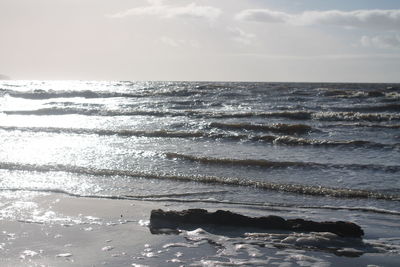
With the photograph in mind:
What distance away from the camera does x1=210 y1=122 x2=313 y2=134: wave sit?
1908 cm

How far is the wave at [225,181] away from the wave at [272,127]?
9.11 metres

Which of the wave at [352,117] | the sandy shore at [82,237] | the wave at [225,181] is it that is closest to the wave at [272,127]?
the wave at [352,117]

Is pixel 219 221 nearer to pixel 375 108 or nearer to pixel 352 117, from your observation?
pixel 352 117

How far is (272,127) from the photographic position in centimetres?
1934

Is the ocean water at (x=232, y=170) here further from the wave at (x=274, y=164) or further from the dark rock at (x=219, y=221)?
the dark rock at (x=219, y=221)

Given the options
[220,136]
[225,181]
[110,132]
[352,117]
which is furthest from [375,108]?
[225,181]

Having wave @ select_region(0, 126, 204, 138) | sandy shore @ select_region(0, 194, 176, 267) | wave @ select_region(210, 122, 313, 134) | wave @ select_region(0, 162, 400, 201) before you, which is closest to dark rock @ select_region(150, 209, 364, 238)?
sandy shore @ select_region(0, 194, 176, 267)

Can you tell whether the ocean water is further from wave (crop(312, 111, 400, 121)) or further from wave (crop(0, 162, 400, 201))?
wave (crop(312, 111, 400, 121))

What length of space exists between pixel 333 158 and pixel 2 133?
12.6 m

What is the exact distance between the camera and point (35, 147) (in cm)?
1488

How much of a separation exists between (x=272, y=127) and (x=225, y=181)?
969 cm

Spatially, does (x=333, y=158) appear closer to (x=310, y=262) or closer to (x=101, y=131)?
(x=310, y=262)

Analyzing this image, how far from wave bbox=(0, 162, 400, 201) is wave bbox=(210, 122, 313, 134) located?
9.11m

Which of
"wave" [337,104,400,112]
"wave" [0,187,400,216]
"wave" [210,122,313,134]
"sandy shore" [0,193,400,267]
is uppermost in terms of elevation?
"wave" [337,104,400,112]
